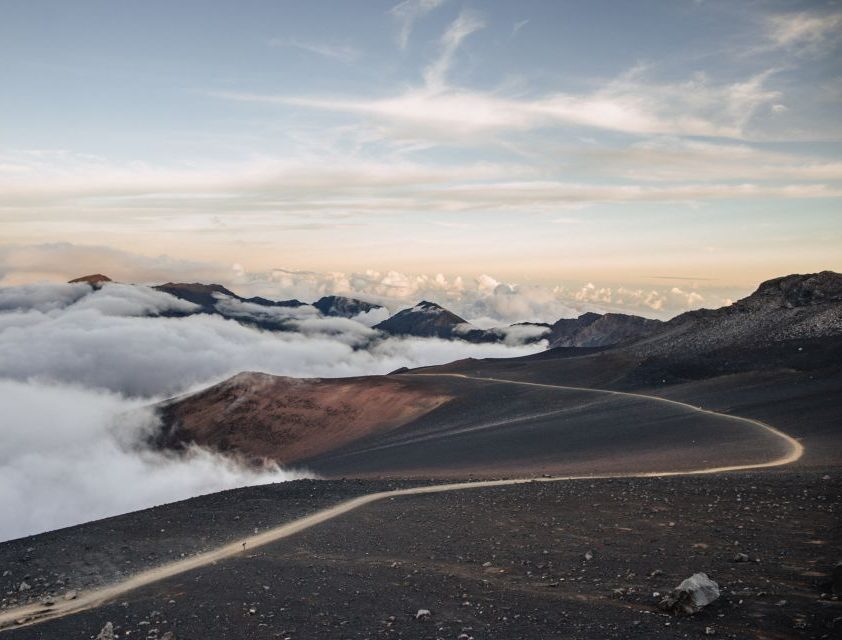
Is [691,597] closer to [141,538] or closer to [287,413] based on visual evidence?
[141,538]

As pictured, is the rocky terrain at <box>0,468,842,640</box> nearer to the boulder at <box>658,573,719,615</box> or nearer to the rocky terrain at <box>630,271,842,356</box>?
the boulder at <box>658,573,719,615</box>

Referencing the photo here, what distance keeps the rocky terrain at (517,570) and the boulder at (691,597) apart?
0.15m

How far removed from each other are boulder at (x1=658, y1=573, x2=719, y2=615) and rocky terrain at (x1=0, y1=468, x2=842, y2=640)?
0.15m

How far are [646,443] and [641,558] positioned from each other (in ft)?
96.6

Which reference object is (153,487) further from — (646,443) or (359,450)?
(646,443)

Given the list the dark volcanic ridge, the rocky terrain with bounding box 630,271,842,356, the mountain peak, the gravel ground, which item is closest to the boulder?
the gravel ground

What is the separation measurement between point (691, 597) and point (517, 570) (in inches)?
203

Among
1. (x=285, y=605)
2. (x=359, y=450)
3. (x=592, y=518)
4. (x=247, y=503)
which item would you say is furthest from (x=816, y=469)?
(x=359, y=450)

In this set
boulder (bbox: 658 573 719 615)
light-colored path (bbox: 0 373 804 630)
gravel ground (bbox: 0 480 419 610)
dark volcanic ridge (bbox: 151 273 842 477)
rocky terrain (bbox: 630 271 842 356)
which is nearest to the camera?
boulder (bbox: 658 573 719 615)

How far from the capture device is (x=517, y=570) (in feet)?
52.9

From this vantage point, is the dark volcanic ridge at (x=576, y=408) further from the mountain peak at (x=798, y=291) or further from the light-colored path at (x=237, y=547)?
the light-colored path at (x=237, y=547)

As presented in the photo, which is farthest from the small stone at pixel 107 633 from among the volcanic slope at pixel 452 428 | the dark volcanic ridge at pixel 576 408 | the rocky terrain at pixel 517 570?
the dark volcanic ridge at pixel 576 408

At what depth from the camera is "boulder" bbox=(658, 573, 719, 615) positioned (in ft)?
39.1

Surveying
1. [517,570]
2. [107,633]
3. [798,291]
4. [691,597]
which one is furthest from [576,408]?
[107,633]
